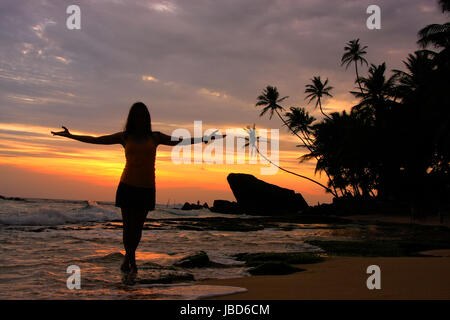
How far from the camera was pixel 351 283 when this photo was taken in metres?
3.37

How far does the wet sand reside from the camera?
2.83m

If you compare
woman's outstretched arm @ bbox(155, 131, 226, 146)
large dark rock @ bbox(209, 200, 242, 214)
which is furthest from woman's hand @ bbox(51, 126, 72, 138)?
large dark rock @ bbox(209, 200, 242, 214)

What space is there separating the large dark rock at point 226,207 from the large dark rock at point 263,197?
0.65 metres

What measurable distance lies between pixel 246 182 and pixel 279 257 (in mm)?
39519

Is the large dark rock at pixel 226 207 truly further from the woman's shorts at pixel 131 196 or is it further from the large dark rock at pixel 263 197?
the woman's shorts at pixel 131 196

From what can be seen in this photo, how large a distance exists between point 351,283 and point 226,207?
1694 inches

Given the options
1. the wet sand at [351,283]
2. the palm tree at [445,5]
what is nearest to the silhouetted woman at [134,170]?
the wet sand at [351,283]

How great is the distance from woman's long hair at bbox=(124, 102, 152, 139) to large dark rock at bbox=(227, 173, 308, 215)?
3843 cm

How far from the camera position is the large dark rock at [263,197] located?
43281mm

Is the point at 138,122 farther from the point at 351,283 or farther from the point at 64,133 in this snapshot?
the point at 351,283

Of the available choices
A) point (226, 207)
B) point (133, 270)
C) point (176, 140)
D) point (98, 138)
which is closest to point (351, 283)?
point (133, 270)
